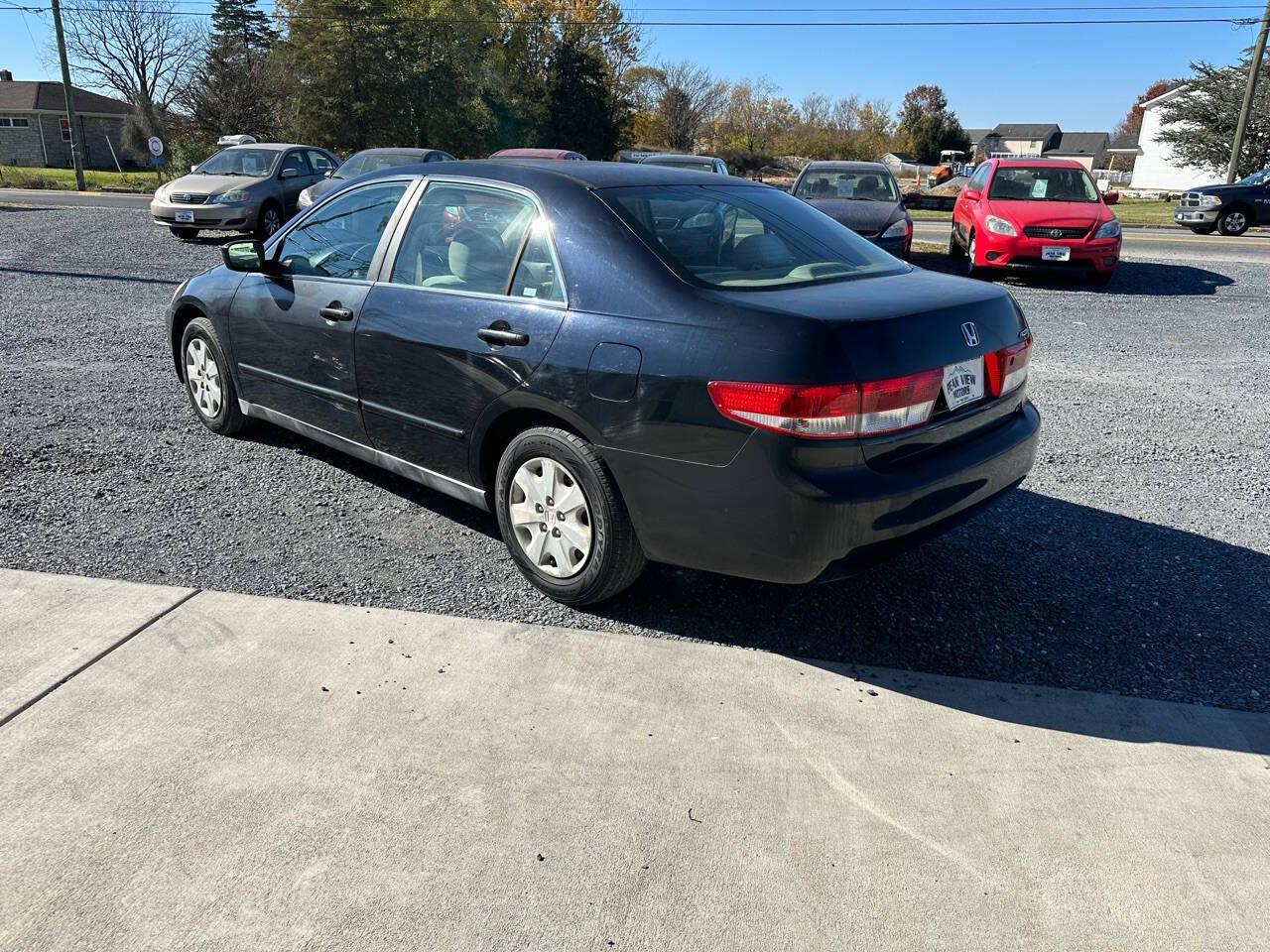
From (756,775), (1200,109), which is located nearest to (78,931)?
(756,775)

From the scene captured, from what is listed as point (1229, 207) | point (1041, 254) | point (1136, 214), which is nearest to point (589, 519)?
point (1041, 254)

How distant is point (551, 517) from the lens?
363 cm

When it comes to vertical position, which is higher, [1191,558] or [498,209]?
[498,209]

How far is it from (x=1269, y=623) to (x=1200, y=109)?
4271 centimetres

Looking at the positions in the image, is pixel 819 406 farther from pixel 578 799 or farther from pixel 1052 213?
pixel 1052 213

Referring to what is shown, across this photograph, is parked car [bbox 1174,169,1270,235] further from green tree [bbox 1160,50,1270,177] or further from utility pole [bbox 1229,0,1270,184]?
green tree [bbox 1160,50,1270,177]

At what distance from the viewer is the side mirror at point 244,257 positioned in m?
4.84

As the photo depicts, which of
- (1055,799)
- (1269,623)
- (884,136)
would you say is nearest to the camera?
(1055,799)

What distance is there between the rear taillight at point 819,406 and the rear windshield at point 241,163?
15214mm

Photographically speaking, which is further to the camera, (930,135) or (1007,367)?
(930,135)

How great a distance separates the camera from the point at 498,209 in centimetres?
389

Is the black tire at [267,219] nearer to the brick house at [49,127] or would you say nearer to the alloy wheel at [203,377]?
the alloy wheel at [203,377]

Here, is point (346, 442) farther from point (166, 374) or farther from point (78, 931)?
point (166, 374)

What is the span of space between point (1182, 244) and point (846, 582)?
1793cm
